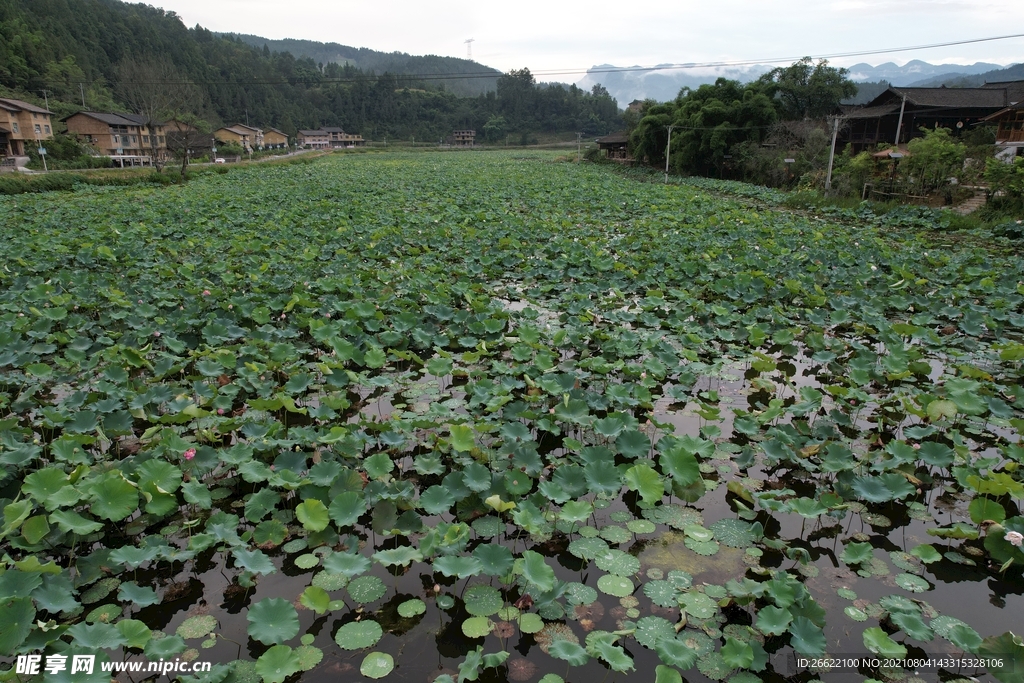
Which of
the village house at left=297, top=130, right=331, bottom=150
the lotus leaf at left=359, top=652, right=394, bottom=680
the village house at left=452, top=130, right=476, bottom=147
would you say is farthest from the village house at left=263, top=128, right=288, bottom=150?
the lotus leaf at left=359, top=652, right=394, bottom=680

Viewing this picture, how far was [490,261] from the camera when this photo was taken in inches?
340

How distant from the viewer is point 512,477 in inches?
127

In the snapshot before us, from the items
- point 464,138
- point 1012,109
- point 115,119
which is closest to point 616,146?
point 1012,109

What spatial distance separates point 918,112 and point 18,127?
4873cm

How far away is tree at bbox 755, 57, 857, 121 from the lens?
1176 inches

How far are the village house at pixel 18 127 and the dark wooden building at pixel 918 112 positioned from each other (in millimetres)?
44883

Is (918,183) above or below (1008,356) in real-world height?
above

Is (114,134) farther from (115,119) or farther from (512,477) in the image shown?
(512,477)

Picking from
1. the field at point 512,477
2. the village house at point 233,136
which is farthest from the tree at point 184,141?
the field at point 512,477

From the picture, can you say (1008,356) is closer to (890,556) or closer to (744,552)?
(890,556)

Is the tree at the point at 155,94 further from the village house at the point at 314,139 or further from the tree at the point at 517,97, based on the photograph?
the tree at the point at 517,97

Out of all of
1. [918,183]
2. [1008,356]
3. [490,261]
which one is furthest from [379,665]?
[918,183]

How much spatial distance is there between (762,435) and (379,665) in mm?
2896

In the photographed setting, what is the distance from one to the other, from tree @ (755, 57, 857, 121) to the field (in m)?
26.9
